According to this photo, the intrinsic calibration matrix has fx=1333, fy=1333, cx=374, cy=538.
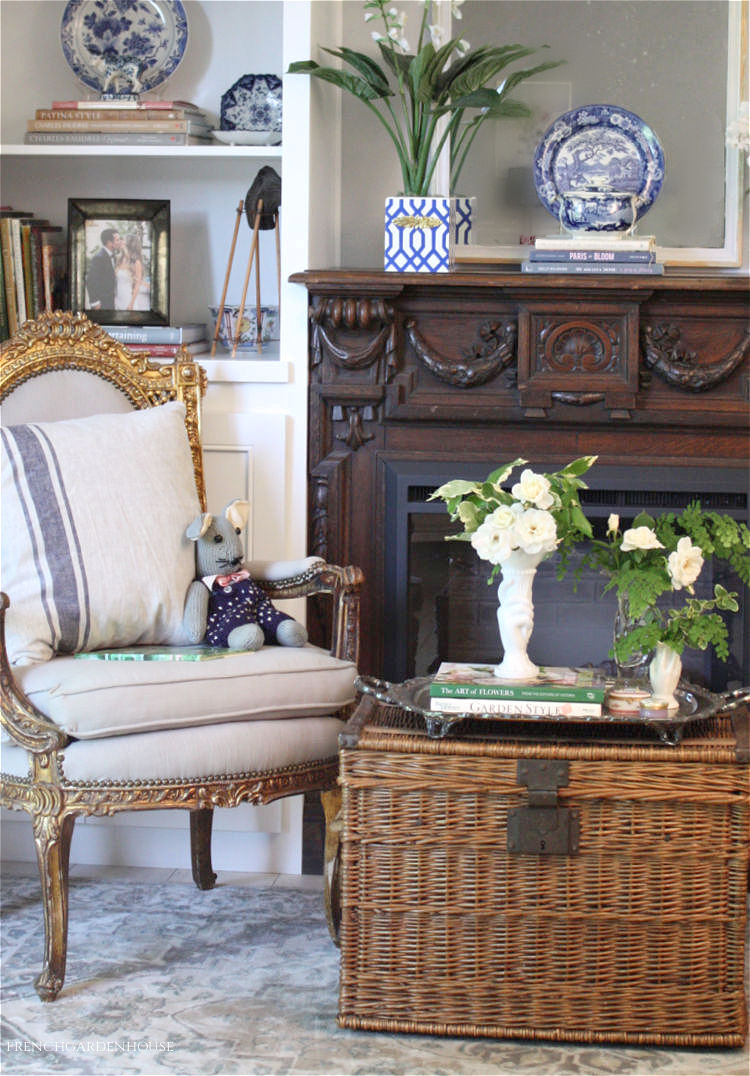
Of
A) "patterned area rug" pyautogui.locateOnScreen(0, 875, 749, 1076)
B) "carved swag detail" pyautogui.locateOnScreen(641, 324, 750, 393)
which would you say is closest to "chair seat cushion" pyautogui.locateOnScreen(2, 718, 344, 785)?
"patterned area rug" pyautogui.locateOnScreen(0, 875, 749, 1076)

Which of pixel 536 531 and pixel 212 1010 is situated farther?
pixel 212 1010

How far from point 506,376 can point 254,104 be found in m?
0.88

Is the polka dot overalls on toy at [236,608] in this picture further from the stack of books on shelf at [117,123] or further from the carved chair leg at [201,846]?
the stack of books on shelf at [117,123]

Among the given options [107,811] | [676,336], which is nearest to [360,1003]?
[107,811]

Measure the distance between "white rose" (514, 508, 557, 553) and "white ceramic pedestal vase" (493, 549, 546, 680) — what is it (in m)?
0.07

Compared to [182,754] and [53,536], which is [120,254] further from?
[182,754]

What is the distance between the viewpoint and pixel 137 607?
2.43 m

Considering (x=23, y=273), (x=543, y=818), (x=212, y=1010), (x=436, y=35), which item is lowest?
(x=212, y=1010)

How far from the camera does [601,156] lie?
2.84 m

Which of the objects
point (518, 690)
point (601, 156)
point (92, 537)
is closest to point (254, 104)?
point (601, 156)

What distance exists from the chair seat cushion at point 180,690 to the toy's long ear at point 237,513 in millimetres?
316

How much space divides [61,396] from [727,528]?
1340 millimetres

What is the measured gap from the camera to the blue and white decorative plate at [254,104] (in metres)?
3.01

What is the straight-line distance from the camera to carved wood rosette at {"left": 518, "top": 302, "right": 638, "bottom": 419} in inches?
107
